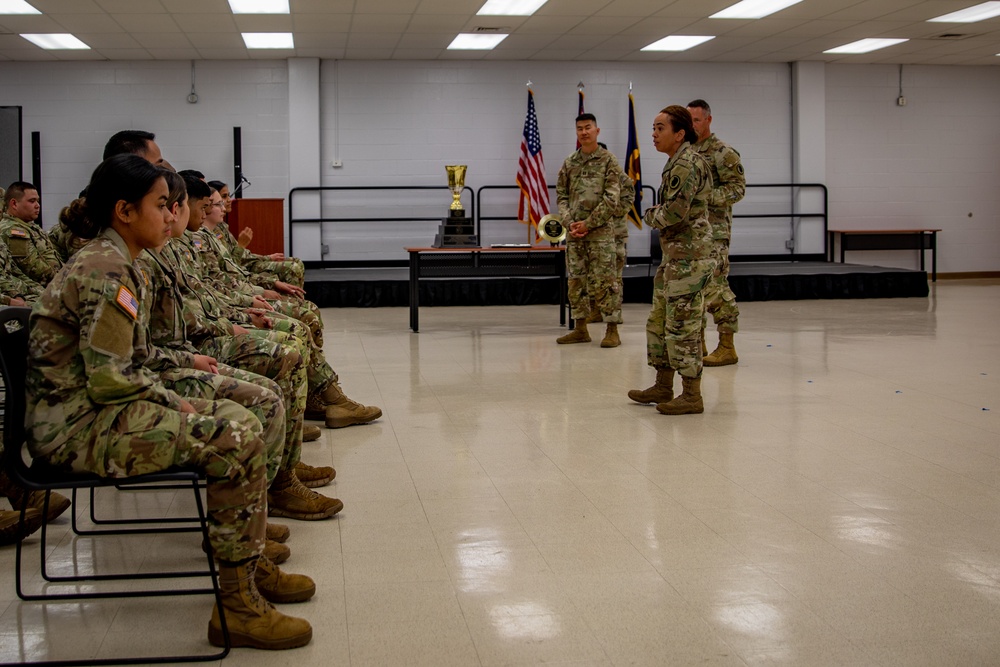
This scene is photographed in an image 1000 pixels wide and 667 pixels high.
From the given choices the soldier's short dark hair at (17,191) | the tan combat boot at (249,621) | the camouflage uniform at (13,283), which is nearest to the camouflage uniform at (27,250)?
the camouflage uniform at (13,283)

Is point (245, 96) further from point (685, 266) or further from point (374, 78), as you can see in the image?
point (685, 266)

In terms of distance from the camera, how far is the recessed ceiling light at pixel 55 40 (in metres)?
10.2

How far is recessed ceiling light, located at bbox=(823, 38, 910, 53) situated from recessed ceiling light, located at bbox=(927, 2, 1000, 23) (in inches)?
43.5

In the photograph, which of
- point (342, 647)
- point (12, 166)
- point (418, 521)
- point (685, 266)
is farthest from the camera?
point (12, 166)

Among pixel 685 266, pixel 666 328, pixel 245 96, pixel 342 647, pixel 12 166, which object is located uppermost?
pixel 245 96

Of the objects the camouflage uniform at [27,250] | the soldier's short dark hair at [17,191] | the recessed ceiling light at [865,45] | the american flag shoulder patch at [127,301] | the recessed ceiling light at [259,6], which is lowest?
the american flag shoulder patch at [127,301]

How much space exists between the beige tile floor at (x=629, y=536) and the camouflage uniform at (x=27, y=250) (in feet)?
5.71

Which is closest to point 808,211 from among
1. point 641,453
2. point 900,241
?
point 900,241

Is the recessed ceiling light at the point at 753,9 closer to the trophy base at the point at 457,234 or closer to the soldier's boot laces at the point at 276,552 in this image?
the trophy base at the point at 457,234

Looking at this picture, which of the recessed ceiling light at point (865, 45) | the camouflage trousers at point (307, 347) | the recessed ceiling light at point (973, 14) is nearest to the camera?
the camouflage trousers at point (307, 347)

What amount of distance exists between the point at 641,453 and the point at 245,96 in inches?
366

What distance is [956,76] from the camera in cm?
1336

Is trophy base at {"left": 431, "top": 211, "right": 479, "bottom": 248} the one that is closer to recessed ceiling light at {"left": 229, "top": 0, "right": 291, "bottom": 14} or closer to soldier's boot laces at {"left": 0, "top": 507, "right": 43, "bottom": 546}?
recessed ceiling light at {"left": 229, "top": 0, "right": 291, "bottom": 14}

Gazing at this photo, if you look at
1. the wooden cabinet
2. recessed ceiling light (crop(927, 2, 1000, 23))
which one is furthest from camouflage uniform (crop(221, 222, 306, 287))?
recessed ceiling light (crop(927, 2, 1000, 23))
